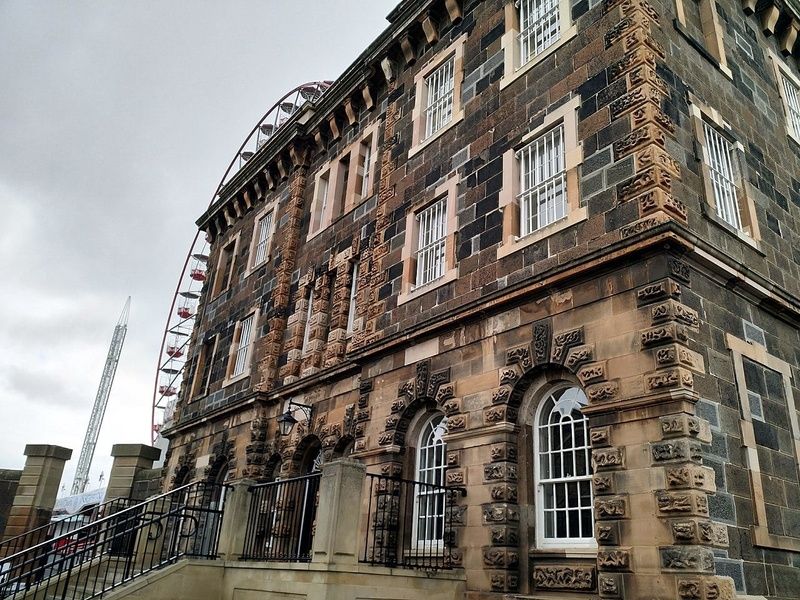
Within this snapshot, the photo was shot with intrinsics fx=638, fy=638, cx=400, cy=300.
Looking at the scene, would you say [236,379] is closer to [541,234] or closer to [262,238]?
[262,238]

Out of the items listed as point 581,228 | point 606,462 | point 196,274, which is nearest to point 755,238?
point 581,228

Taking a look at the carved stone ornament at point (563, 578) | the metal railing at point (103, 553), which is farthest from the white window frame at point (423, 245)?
the metal railing at point (103, 553)

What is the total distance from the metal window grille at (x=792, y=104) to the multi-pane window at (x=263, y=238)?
619 inches

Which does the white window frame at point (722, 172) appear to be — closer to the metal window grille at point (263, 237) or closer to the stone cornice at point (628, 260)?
the stone cornice at point (628, 260)

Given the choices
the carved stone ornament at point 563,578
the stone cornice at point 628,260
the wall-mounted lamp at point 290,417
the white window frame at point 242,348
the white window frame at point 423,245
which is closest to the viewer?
the carved stone ornament at point 563,578

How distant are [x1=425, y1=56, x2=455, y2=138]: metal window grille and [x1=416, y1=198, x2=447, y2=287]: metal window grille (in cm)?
212

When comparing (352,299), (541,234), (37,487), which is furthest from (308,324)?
(37,487)

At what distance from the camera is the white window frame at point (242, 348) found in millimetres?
20672

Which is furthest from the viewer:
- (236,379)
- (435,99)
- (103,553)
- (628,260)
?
(236,379)

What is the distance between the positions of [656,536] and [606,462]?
1.09 m

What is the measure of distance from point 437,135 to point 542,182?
396 cm

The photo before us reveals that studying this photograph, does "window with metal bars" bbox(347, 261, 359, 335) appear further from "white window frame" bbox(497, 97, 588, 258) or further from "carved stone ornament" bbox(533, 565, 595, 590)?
"carved stone ornament" bbox(533, 565, 595, 590)

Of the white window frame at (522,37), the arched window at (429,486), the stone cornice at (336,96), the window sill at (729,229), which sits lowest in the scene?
the arched window at (429,486)

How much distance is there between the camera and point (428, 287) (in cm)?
1305
